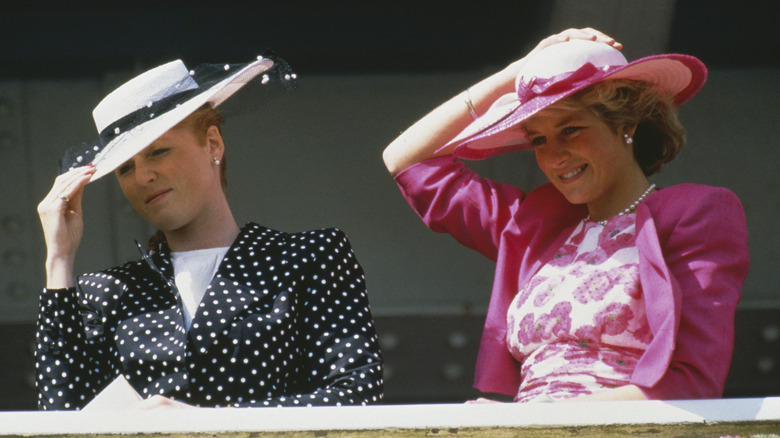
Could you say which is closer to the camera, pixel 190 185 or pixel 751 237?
pixel 190 185

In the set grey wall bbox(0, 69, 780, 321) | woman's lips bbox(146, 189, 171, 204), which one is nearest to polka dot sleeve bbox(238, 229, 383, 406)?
woman's lips bbox(146, 189, 171, 204)

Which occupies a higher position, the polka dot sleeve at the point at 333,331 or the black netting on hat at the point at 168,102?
the black netting on hat at the point at 168,102

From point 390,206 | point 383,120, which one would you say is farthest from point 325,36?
point 390,206

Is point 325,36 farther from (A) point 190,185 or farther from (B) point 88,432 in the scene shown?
(B) point 88,432

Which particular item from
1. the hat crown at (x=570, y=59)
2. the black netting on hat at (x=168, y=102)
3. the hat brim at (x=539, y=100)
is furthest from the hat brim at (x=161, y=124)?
the hat crown at (x=570, y=59)

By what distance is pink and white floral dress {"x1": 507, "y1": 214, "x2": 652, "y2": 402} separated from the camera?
2.21 meters

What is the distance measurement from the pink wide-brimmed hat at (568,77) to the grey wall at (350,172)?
1.85 metres

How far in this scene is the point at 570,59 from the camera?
7.87 ft

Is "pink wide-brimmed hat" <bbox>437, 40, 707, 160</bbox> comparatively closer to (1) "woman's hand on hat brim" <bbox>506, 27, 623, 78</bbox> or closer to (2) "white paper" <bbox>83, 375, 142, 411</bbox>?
A: (1) "woman's hand on hat brim" <bbox>506, 27, 623, 78</bbox>

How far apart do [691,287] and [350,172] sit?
2.50 m

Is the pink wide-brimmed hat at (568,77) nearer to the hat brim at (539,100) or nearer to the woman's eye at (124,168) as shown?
the hat brim at (539,100)

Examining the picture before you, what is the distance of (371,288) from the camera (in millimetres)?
4703

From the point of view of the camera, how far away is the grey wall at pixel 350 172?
4.45 meters

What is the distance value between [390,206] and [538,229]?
7.04 feet
